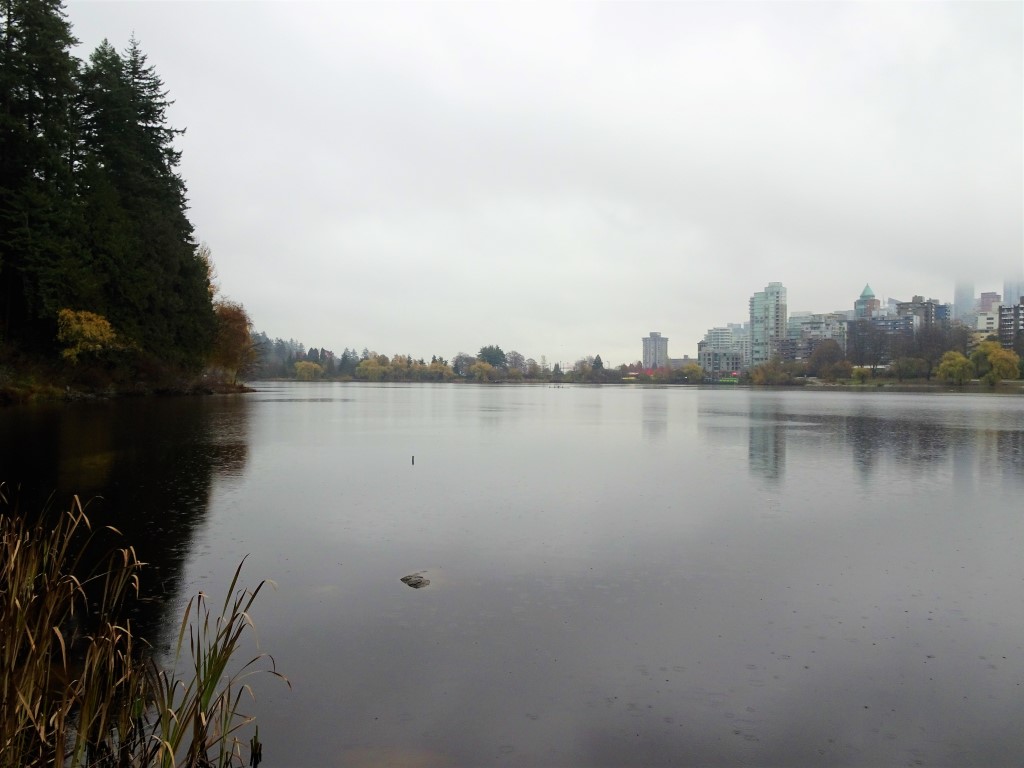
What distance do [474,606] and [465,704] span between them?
2099mm

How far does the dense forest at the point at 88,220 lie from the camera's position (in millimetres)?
34375

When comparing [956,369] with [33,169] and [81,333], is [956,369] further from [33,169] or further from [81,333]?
[33,169]

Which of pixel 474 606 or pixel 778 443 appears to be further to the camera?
pixel 778 443

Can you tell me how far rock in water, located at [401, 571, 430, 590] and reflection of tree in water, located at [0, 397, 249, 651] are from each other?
262 centimetres

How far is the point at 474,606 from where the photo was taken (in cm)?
727

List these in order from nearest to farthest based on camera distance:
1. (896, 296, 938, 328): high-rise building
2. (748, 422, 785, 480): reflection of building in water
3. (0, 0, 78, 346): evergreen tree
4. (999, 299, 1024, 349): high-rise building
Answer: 1. (748, 422, 785, 480): reflection of building in water
2. (0, 0, 78, 346): evergreen tree
3. (999, 299, 1024, 349): high-rise building
4. (896, 296, 938, 328): high-rise building

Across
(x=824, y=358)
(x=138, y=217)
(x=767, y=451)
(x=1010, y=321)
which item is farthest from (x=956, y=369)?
(x=138, y=217)

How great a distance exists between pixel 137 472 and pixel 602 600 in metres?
12.3

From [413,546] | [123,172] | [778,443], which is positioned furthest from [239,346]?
[413,546]

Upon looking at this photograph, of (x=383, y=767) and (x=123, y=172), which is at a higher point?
(x=123, y=172)

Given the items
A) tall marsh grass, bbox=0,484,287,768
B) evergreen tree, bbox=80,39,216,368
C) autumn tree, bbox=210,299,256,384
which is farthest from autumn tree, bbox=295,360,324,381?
tall marsh grass, bbox=0,484,287,768

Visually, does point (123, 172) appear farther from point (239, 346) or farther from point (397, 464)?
point (397, 464)

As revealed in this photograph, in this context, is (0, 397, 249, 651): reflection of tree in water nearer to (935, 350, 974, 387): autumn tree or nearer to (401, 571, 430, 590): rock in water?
(401, 571, 430, 590): rock in water

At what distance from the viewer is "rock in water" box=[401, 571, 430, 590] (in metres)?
7.95
